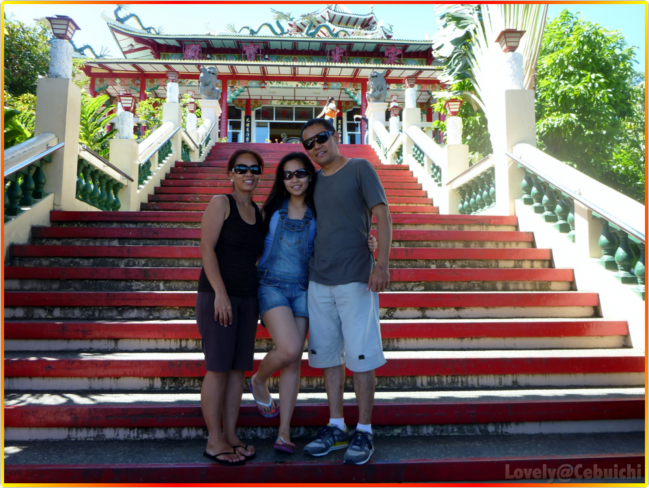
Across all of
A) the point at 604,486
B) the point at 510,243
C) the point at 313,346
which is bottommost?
the point at 604,486

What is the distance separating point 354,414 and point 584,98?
52.7 ft

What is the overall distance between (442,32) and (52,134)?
12.5 metres

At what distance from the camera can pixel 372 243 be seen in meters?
2.54

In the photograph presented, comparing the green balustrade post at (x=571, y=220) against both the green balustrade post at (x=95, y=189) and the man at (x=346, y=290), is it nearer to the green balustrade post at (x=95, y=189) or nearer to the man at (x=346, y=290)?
the man at (x=346, y=290)

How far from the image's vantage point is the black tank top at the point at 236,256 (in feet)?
7.92

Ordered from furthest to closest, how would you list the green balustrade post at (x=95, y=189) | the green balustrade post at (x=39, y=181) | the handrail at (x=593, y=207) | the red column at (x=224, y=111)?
1. the red column at (x=224, y=111)
2. the green balustrade post at (x=95, y=189)
3. the green balustrade post at (x=39, y=181)
4. the handrail at (x=593, y=207)

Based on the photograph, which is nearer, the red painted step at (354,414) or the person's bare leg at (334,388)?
the person's bare leg at (334,388)

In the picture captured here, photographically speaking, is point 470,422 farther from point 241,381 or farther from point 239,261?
point 239,261

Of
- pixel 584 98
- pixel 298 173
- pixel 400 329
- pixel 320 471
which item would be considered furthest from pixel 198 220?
pixel 584 98

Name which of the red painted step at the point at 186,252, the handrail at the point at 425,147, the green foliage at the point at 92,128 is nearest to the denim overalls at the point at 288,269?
the red painted step at the point at 186,252

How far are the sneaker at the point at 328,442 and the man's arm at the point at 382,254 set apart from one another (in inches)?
32.3

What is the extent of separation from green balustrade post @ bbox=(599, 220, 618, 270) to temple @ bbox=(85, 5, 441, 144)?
57.9ft

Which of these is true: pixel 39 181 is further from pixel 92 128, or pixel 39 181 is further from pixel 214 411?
pixel 92 128

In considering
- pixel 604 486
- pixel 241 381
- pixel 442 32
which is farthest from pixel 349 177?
pixel 442 32
